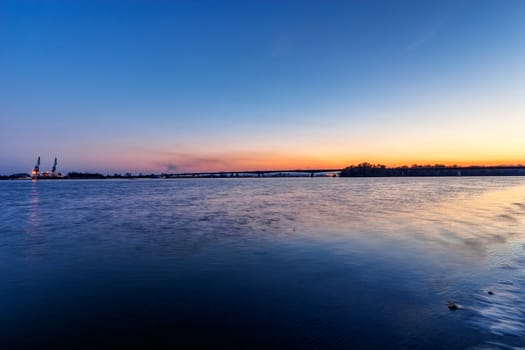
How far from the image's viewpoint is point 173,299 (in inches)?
291

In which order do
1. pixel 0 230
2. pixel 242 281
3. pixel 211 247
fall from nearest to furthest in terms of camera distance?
pixel 242 281 < pixel 211 247 < pixel 0 230

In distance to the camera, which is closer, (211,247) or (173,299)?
(173,299)

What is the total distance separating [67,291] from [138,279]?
1.75 m

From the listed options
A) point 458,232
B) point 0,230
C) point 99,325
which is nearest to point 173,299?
point 99,325

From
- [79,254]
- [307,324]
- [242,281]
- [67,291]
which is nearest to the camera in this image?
[307,324]

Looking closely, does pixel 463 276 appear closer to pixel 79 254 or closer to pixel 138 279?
pixel 138 279

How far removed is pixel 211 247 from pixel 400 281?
7.47 metres

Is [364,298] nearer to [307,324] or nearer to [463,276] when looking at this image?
[307,324]

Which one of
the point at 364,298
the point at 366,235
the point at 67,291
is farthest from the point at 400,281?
the point at 67,291

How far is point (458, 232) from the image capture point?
53.2ft

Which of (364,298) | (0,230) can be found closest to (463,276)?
(364,298)

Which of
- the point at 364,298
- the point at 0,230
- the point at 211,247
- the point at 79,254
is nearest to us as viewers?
the point at 364,298

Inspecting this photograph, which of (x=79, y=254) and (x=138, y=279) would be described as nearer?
(x=138, y=279)

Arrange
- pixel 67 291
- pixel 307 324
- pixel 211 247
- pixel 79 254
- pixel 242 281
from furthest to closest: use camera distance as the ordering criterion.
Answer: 1. pixel 211 247
2. pixel 79 254
3. pixel 242 281
4. pixel 67 291
5. pixel 307 324
